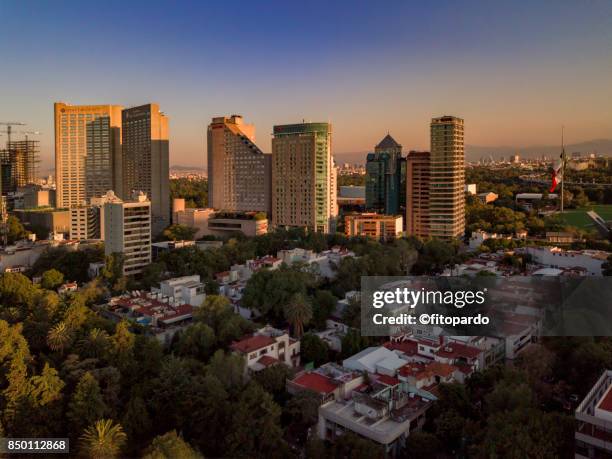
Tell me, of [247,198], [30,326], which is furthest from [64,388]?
[247,198]

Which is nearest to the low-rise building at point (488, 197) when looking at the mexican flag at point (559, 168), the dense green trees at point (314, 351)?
the mexican flag at point (559, 168)

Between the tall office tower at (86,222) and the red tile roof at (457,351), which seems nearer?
the red tile roof at (457,351)

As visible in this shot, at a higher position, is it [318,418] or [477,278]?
[477,278]

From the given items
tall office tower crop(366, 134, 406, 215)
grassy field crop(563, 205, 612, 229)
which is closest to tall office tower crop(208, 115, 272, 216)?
tall office tower crop(366, 134, 406, 215)

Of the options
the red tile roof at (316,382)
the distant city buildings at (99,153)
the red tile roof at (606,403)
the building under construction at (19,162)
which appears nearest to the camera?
the red tile roof at (606,403)

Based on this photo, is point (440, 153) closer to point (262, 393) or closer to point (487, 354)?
point (487, 354)

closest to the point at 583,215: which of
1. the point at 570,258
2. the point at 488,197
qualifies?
the point at 570,258

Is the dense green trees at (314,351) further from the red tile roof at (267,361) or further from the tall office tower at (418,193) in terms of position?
the tall office tower at (418,193)
